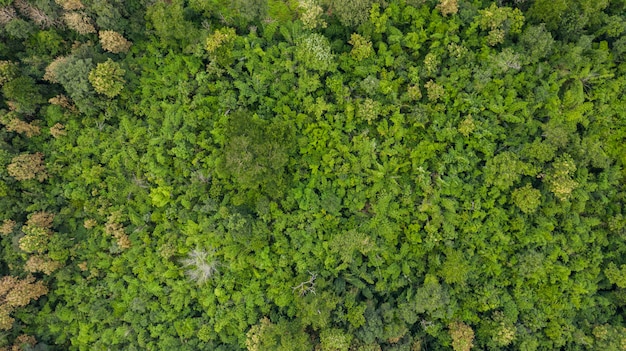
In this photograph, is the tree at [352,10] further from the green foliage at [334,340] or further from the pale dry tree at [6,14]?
the pale dry tree at [6,14]

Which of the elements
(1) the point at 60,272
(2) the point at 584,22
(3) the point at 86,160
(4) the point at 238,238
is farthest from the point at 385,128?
(1) the point at 60,272

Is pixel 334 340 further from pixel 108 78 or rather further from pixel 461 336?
pixel 108 78

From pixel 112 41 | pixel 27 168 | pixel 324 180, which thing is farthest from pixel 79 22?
pixel 324 180

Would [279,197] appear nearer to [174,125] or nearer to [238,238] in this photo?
[238,238]

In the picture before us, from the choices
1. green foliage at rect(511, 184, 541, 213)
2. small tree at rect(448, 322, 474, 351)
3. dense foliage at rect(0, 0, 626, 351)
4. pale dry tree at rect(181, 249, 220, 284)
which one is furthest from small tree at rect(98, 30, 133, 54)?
small tree at rect(448, 322, 474, 351)

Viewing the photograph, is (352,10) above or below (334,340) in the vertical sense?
above

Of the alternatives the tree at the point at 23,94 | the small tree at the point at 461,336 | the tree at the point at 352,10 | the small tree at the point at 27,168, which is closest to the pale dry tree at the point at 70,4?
the tree at the point at 23,94

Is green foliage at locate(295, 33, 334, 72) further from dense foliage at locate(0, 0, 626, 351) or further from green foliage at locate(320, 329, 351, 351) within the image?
green foliage at locate(320, 329, 351, 351)
